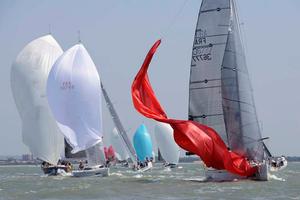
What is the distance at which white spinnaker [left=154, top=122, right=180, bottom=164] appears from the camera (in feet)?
227

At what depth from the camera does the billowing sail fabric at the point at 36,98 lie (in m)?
44.5

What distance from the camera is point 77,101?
41.4m

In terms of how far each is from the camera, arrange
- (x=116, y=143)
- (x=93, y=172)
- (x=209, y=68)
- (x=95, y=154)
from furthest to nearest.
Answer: (x=116, y=143)
(x=95, y=154)
(x=93, y=172)
(x=209, y=68)

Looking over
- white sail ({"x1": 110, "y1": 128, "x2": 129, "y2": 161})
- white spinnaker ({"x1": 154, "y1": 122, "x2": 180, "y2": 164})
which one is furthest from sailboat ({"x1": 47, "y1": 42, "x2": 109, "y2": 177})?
white sail ({"x1": 110, "y1": 128, "x2": 129, "y2": 161})

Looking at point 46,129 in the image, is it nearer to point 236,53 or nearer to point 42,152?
point 42,152

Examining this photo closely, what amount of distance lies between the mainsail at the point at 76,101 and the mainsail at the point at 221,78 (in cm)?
868

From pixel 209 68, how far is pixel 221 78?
51.3 inches

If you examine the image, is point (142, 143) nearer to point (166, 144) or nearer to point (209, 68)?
point (166, 144)

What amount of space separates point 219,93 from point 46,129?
46.9ft

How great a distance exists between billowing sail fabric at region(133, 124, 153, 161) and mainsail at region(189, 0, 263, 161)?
124 ft

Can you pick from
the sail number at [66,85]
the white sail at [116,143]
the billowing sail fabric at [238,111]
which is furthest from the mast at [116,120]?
the white sail at [116,143]

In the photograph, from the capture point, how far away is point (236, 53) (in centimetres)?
3419

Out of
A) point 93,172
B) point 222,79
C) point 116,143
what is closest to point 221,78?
point 222,79

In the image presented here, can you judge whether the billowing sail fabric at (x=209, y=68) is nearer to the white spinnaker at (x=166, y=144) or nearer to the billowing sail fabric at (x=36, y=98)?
the billowing sail fabric at (x=36, y=98)
